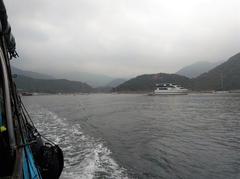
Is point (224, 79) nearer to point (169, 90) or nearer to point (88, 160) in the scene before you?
point (169, 90)

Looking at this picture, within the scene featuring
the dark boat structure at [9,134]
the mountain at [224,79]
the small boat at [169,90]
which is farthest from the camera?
the mountain at [224,79]

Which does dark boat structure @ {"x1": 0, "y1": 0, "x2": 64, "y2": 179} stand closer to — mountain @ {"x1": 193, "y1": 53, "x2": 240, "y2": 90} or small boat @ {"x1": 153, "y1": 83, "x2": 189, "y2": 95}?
small boat @ {"x1": 153, "y1": 83, "x2": 189, "y2": 95}

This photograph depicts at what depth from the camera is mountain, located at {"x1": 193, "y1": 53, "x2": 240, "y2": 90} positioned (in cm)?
14612

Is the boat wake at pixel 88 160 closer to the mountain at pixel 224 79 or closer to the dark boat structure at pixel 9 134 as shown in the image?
the dark boat structure at pixel 9 134

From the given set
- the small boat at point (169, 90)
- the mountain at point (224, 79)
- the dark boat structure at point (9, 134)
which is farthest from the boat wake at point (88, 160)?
the mountain at point (224, 79)

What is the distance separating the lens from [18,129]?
4656 mm

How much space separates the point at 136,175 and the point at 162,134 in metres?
8.11

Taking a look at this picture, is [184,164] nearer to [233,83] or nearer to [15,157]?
[15,157]

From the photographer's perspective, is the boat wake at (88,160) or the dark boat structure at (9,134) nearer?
the dark boat structure at (9,134)

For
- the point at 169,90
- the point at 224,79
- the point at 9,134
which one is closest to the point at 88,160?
the point at 9,134

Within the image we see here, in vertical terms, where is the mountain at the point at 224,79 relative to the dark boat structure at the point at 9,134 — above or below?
above

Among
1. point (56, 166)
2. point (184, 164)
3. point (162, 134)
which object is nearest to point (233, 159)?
point (184, 164)

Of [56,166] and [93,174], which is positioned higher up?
[56,166]

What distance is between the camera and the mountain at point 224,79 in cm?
14612
